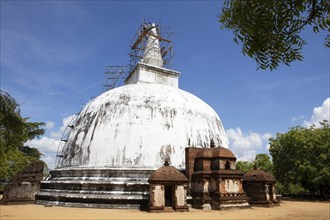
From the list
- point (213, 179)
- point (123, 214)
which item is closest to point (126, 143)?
point (123, 214)

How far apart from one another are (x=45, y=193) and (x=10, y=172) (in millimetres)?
9542

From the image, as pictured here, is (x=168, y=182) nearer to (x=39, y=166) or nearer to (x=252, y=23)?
(x=39, y=166)

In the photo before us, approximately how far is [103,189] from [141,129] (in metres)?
3.76

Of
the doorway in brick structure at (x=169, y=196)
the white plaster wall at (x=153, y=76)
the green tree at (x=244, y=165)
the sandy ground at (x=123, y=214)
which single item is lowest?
the sandy ground at (x=123, y=214)

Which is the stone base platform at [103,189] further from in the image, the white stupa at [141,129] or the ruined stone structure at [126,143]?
the white stupa at [141,129]

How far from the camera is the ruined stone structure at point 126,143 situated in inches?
564

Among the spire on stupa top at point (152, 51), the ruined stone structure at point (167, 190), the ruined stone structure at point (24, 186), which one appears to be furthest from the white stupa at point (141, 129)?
the spire on stupa top at point (152, 51)

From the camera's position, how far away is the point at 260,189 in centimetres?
1695

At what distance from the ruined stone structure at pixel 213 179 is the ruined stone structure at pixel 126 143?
2.91 feet

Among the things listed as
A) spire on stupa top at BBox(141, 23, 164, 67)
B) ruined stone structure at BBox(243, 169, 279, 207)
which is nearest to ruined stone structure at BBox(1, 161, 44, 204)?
spire on stupa top at BBox(141, 23, 164, 67)

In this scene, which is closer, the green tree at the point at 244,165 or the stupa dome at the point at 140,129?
the stupa dome at the point at 140,129

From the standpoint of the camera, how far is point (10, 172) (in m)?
23.5

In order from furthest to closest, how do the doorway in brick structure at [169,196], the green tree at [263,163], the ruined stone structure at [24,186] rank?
1. the green tree at [263,163]
2. the ruined stone structure at [24,186]
3. the doorway in brick structure at [169,196]

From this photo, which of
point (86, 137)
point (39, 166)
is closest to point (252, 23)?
point (86, 137)
